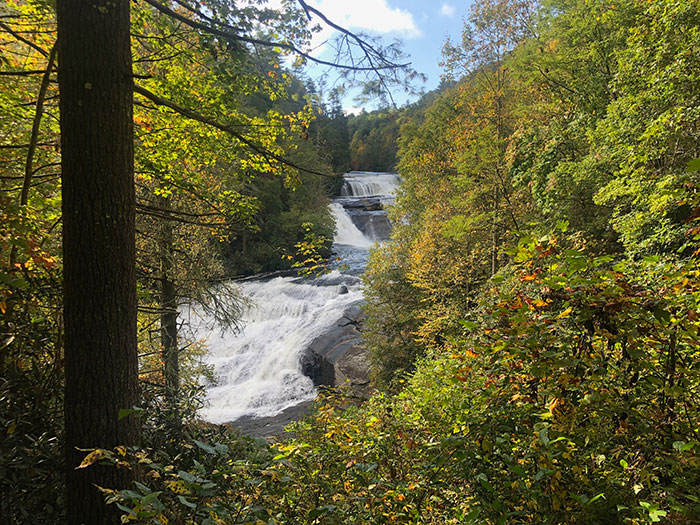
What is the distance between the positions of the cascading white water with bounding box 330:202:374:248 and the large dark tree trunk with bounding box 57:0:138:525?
2538cm

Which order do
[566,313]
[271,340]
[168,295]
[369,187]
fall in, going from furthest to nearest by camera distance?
[369,187] → [271,340] → [168,295] → [566,313]

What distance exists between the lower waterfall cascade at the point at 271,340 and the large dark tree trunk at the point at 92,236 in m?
6.65

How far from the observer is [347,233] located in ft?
94.4

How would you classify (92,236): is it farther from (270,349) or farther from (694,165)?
(270,349)

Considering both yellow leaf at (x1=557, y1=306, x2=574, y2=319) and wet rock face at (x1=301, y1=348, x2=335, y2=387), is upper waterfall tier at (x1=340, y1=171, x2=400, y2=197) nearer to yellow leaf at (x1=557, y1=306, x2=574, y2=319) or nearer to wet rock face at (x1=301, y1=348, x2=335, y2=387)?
wet rock face at (x1=301, y1=348, x2=335, y2=387)

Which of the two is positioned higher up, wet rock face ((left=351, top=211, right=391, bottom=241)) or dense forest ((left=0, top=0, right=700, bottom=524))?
wet rock face ((left=351, top=211, right=391, bottom=241))

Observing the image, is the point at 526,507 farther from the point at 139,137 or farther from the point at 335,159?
the point at 335,159

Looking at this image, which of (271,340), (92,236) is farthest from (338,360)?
(92,236)

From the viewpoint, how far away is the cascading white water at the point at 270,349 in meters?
12.1

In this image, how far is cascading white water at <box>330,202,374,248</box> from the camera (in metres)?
28.0

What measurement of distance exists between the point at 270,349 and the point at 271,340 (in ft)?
1.90

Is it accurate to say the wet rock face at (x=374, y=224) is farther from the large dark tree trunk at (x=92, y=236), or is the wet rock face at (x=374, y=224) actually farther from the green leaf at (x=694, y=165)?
the green leaf at (x=694, y=165)

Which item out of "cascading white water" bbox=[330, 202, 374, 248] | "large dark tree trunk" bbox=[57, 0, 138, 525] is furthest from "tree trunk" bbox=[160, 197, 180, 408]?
"cascading white water" bbox=[330, 202, 374, 248]

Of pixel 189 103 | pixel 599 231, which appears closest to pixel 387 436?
pixel 189 103
